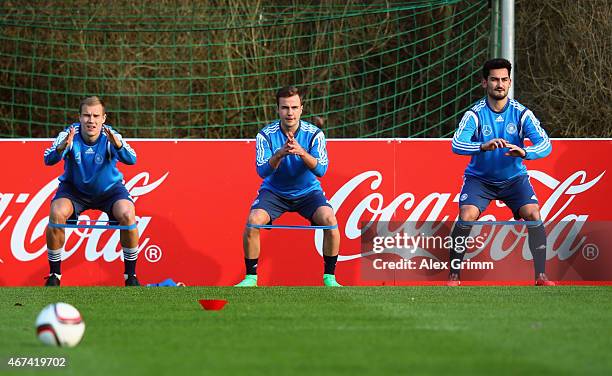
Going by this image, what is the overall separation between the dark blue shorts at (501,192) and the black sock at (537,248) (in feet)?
0.77

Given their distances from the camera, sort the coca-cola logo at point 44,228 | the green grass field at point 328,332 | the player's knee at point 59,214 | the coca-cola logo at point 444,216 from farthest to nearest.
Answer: the coca-cola logo at point 444,216 < the coca-cola logo at point 44,228 < the player's knee at point 59,214 < the green grass field at point 328,332

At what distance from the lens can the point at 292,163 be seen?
9.84 meters

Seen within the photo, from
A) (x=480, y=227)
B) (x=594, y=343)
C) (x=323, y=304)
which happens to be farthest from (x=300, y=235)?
(x=594, y=343)

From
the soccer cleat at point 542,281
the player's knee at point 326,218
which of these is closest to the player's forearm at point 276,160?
the player's knee at point 326,218

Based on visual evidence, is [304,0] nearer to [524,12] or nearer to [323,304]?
[524,12]

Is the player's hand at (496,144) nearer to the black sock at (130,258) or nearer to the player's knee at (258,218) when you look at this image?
the player's knee at (258,218)

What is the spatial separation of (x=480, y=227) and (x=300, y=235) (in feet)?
5.30

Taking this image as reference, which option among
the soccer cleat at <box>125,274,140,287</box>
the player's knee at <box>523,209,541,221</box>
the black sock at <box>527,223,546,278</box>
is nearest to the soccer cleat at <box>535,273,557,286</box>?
the black sock at <box>527,223,546,278</box>

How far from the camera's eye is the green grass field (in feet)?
15.9

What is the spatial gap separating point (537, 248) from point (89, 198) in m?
3.73

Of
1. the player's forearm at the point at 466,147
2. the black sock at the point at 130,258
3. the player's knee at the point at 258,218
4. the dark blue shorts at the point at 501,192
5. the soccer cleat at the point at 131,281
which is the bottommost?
the soccer cleat at the point at 131,281

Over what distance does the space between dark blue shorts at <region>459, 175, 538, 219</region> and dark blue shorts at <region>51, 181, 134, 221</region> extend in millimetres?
2808

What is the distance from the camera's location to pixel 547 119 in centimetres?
1498

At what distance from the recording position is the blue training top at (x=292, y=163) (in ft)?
32.1
